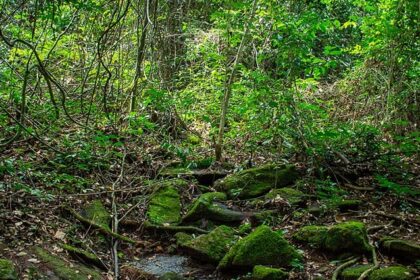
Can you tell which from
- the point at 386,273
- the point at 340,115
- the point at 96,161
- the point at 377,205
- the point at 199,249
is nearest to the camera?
the point at 386,273

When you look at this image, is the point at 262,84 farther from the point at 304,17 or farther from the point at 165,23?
the point at 165,23

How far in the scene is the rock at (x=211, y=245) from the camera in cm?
530

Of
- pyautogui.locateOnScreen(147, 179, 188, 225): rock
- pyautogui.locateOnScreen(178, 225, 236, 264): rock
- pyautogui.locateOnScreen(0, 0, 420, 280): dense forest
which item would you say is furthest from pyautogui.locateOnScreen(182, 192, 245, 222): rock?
pyautogui.locateOnScreen(178, 225, 236, 264): rock

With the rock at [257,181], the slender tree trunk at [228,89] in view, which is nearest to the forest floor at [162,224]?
the rock at [257,181]

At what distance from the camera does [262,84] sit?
25.8 ft

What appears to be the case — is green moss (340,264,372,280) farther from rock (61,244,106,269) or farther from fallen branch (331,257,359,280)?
rock (61,244,106,269)

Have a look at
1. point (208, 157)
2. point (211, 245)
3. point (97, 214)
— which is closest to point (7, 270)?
point (97, 214)

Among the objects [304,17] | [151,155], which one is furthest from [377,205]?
[151,155]

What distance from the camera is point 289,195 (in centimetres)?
673

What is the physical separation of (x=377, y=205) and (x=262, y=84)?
288cm

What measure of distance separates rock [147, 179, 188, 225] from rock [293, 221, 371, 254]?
6.74ft

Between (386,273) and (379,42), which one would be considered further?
(379,42)

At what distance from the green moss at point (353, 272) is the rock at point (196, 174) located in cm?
342

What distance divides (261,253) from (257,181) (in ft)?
7.70
